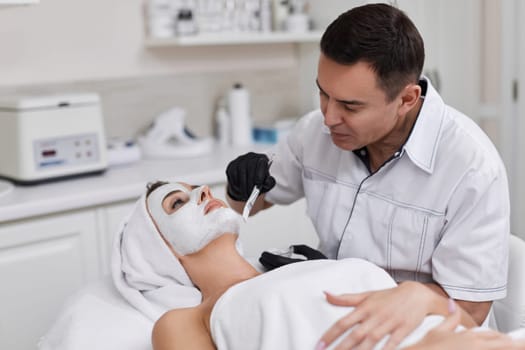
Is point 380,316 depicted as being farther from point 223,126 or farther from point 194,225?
point 223,126

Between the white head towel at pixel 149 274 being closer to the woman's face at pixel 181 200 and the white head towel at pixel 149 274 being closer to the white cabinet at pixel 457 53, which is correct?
the woman's face at pixel 181 200

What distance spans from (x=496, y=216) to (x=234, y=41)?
5.14ft

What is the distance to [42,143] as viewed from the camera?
7.41 ft

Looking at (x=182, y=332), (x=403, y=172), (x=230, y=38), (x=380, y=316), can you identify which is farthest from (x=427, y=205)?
(x=230, y=38)

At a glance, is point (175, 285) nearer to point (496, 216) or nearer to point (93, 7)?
point (496, 216)

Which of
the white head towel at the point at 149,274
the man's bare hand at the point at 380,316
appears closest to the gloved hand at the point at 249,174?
the white head towel at the point at 149,274

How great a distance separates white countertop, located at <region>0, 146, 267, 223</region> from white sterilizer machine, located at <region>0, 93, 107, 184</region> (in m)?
0.05

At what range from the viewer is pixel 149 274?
153 cm

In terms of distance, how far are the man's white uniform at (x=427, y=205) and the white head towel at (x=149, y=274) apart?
407 millimetres

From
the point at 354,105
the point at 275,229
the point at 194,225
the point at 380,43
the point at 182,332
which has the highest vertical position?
the point at 380,43

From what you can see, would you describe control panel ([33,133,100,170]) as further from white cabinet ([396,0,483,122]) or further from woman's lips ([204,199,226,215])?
white cabinet ([396,0,483,122])

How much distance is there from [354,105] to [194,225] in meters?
0.44

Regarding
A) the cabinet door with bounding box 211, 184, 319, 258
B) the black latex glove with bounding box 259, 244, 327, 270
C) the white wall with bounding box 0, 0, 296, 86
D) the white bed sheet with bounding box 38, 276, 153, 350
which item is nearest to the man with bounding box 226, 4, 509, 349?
the black latex glove with bounding box 259, 244, 327, 270

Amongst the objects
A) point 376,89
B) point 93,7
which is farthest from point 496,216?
point 93,7
